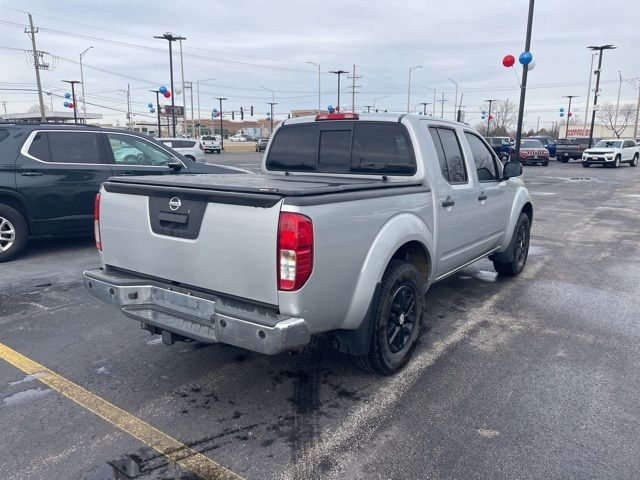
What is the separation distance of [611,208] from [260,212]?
13.7 m

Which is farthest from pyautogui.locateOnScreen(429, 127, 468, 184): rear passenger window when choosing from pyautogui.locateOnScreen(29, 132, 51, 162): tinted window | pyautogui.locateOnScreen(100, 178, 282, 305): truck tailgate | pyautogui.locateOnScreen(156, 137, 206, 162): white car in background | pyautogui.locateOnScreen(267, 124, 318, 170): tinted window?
pyautogui.locateOnScreen(156, 137, 206, 162): white car in background

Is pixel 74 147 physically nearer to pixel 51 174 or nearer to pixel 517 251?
pixel 51 174

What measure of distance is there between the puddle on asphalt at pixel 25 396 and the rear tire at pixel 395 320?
2211 millimetres

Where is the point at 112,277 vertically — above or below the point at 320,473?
above

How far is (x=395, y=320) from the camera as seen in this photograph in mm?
3814

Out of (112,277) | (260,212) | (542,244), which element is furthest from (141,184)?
(542,244)

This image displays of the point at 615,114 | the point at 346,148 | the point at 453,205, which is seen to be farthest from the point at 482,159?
the point at 615,114

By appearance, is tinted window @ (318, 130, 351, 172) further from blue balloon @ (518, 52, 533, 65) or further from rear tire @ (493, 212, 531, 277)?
blue balloon @ (518, 52, 533, 65)

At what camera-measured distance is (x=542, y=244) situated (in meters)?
8.87

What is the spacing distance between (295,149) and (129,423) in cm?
281

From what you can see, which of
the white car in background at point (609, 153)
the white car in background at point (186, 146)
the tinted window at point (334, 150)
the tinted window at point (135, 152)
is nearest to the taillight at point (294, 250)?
the tinted window at point (334, 150)

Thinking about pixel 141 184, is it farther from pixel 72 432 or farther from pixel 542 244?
pixel 542 244

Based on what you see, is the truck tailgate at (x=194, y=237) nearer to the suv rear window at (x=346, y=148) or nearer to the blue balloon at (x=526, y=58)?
the suv rear window at (x=346, y=148)

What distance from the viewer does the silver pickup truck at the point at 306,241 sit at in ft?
9.25
